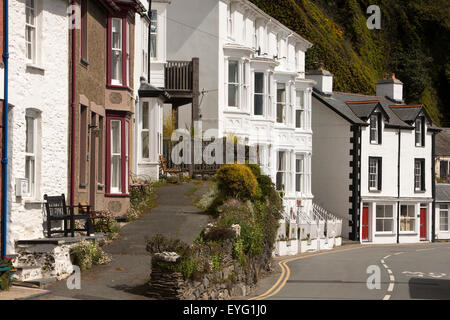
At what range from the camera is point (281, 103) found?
142ft

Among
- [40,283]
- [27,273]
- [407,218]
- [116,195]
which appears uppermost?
[116,195]

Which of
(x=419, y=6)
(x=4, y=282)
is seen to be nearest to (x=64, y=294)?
(x=4, y=282)

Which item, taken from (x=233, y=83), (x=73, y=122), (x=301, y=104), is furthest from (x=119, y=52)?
(x=301, y=104)

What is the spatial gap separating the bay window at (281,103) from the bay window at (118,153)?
20.2m

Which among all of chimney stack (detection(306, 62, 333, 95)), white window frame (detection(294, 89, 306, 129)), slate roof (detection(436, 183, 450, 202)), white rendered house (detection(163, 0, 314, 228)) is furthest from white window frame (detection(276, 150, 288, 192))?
slate roof (detection(436, 183, 450, 202))

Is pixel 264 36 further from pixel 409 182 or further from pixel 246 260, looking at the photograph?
pixel 246 260

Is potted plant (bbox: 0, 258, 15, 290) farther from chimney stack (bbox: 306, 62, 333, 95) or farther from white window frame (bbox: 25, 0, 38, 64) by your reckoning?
chimney stack (bbox: 306, 62, 333, 95)

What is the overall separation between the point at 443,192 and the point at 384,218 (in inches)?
319

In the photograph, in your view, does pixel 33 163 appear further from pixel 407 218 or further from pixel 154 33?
pixel 407 218

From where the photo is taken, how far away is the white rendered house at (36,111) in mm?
16234

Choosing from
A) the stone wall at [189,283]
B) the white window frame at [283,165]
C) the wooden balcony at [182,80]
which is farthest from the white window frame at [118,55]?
the white window frame at [283,165]

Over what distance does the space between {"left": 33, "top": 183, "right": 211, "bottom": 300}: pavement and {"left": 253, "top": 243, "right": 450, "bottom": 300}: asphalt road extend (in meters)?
2.90

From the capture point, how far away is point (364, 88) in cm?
6706

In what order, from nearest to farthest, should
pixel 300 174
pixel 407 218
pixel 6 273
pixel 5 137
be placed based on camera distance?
pixel 6 273 → pixel 5 137 → pixel 300 174 → pixel 407 218
